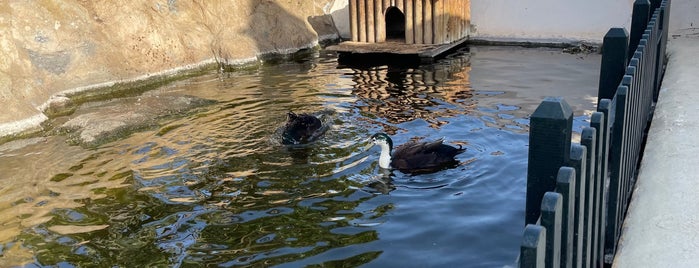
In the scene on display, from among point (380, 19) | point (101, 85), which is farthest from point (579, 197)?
point (380, 19)

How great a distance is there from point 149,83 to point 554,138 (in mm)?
10787

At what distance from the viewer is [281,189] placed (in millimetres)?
6703

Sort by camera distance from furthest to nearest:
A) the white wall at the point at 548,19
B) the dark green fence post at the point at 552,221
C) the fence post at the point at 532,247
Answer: the white wall at the point at 548,19 < the dark green fence post at the point at 552,221 < the fence post at the point at 532,247

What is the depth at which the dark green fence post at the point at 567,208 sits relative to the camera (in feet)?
7.54

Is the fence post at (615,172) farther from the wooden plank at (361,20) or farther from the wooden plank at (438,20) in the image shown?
the wooden plank at (361,20)

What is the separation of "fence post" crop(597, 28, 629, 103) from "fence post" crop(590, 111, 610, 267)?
127 centimetres

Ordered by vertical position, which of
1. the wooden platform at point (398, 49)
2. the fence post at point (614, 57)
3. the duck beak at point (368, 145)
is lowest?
the duck beak at point (368, 145)

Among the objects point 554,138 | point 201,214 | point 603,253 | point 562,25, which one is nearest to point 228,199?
A: point 201,214

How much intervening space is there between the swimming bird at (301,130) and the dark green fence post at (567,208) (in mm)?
5678

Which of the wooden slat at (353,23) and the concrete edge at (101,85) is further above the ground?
the wooden slat at (353,23)

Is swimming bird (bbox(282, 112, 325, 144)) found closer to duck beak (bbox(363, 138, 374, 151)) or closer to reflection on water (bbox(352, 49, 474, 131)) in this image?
duck beak (bbox(363, 138, 374, 151))

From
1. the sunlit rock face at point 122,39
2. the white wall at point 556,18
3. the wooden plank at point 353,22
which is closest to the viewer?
the sunlit rock face at point 122,39

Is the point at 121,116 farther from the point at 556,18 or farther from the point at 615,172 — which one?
the point at 556,18

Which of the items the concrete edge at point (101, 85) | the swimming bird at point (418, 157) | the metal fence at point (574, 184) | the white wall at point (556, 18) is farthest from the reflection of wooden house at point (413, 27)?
the metal fence at point (574, 184)
